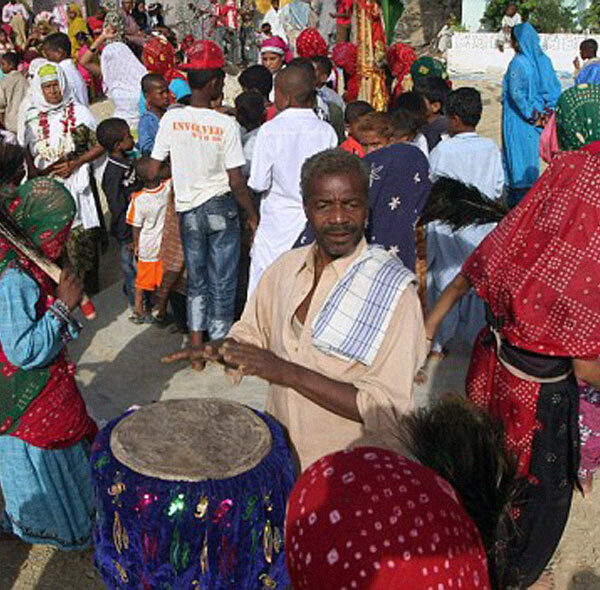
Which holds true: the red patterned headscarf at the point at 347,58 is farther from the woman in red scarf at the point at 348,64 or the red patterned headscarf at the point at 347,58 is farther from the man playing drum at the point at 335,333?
the man playing drum at the point at 335,333

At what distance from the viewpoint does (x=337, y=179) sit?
2.28 metres

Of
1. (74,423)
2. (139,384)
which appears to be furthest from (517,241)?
(139,384)

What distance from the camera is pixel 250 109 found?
587 cm

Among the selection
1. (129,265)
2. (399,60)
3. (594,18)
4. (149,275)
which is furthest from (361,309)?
(594,18)

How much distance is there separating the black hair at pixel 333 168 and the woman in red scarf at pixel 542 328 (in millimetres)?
552

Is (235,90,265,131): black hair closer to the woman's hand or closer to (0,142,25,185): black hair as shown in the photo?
the woman's hand

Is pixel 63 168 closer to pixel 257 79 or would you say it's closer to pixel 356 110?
pixel 257 79

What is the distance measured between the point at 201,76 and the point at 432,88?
6.99 feet

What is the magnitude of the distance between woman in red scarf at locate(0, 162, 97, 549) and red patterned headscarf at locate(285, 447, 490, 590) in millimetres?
1770

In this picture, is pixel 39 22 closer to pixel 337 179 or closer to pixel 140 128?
pixel 140 128

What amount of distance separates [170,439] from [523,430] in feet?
4.06

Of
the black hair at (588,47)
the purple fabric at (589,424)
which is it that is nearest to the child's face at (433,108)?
the purple fabric at (589,424)

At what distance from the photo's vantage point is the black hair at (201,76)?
4.59m

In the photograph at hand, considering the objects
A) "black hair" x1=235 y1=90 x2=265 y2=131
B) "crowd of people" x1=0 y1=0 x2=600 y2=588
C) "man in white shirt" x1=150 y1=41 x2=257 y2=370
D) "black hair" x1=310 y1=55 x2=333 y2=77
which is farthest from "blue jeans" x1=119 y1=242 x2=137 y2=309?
"black hair" x1=310 y1=55 x2=333 y2=77
